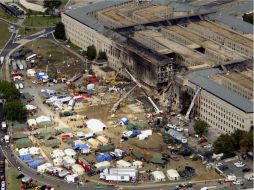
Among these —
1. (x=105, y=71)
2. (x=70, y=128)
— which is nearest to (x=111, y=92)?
(x=105, y=71)

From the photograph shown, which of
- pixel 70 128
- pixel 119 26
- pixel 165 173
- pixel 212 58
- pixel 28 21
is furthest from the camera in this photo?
pixel 28 21

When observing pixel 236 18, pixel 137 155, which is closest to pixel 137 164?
pixel 137 155

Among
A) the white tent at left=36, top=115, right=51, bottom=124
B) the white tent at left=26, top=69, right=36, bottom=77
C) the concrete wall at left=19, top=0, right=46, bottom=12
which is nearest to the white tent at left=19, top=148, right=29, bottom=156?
the white tent at left=36, top=115, right=51, bottom=124

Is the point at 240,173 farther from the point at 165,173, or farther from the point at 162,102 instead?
the point at 162,102

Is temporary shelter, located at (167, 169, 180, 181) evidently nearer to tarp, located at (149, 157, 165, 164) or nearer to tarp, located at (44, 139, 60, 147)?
tarp, located at (149, 157, 165, 164)

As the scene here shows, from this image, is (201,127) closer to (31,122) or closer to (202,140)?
(202,140)

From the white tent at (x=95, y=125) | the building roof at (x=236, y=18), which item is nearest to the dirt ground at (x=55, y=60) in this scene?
the white tent at (x=95, y=125)
